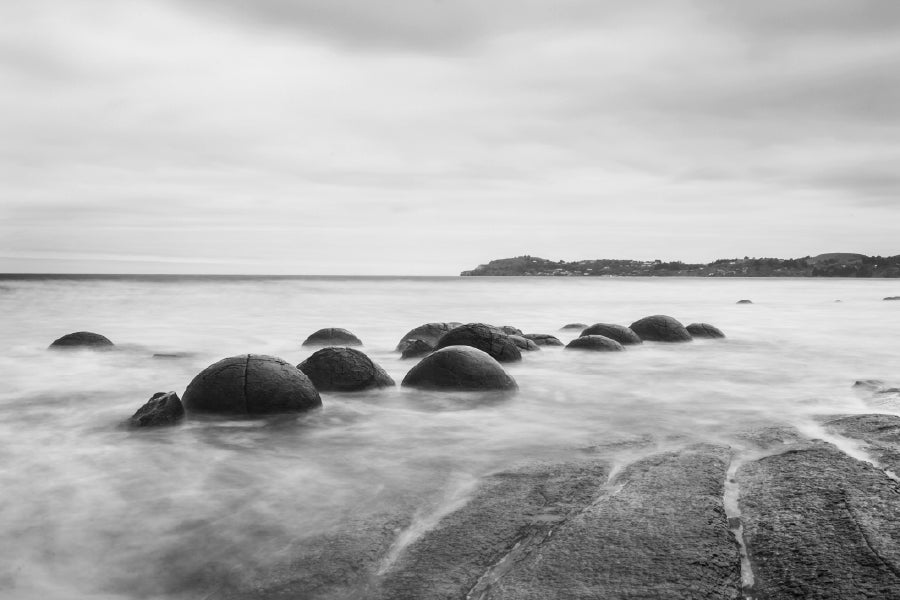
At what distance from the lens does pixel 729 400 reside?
6973mm

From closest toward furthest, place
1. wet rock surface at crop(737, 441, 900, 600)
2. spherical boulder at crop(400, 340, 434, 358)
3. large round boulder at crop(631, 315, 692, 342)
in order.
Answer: wet rock surface at crop(737, 441, 900, 600) → spherical boulder at crop(400, 340, 434, 358) → large round boulder at crop(631, 315, 692, 342)

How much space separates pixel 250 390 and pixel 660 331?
8802 millimetres

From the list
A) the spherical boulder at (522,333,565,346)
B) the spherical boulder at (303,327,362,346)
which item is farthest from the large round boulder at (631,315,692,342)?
the spherical boulder at (303,327,362,346)

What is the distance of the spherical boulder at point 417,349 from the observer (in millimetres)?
10125

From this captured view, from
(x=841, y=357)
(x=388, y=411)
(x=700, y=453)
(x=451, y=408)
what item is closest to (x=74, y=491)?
(x=388, y=411)

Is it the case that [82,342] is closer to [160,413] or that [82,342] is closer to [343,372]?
[343,372]

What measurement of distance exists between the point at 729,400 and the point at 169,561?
5814 mm

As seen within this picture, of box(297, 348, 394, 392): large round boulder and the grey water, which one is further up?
box(297, 348, 394, 392): large round boulder

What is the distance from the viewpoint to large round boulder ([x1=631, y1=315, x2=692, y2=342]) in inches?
489

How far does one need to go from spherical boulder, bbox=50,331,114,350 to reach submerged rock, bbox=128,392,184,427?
668 cm

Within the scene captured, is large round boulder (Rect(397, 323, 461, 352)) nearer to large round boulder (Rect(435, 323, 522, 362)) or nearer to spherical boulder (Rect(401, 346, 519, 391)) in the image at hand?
large round boulder (Rect(435, 323, 522, 362))

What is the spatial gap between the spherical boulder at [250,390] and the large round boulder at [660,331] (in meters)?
8.12

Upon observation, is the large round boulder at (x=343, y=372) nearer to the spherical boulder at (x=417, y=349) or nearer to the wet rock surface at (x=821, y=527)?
the spherical boulder at (x=417, y=349)

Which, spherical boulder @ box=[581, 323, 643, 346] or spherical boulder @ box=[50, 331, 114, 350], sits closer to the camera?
spherical boulder @ box=[50, 331, 114, 350]
